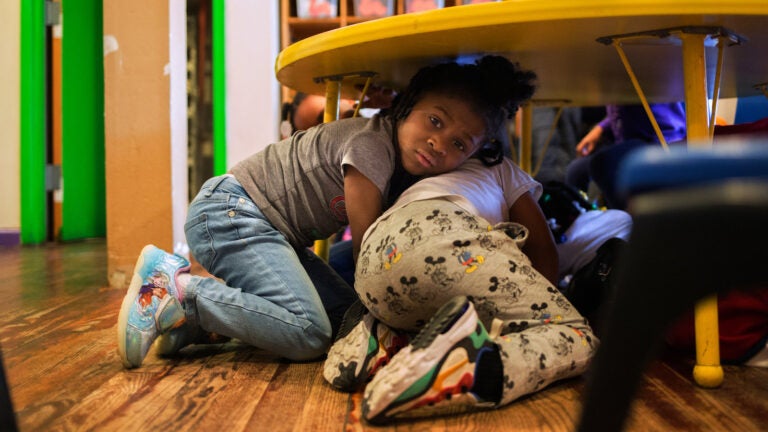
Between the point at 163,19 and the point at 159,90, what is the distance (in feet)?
0.64

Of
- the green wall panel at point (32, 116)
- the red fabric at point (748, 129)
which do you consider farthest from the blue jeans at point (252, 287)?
the green wall panel at point (32, 116)

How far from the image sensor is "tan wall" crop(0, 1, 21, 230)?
3.13 metres

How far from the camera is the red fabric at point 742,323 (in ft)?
3.28

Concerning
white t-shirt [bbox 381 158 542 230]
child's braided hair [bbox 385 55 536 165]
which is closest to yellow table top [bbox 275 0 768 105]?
child's braided hair [bbox 385 55 536 165]

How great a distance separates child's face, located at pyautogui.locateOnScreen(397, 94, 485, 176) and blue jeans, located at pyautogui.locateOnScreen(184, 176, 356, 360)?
0.28 meters

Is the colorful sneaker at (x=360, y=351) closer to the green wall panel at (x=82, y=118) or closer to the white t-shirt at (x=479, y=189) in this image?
the white t-shirt at (x=479, y=189)

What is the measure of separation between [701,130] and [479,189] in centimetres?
34

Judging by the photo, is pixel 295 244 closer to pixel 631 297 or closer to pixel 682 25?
pixel 682 25

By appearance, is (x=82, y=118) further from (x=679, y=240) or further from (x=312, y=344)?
(x=679, y=240)

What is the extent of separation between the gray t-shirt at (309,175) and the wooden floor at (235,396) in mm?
247

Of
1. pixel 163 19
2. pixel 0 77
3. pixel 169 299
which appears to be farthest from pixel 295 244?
pixel 0 77

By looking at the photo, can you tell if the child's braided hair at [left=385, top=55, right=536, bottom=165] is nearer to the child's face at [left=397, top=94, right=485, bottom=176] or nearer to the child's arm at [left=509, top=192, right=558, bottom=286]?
the child's face at [left=397, top=94, right=485, bottom=176]

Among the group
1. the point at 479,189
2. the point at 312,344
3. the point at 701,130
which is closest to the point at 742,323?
the point at 701,130

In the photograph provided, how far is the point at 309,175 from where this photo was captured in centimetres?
115
